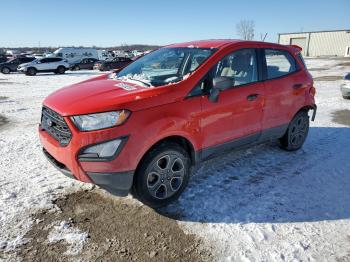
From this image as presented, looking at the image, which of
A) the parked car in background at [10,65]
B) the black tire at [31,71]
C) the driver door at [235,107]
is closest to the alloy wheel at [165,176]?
the driver door at [235,107]

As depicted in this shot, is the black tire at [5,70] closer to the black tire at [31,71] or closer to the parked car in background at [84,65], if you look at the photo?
the black tire at [31,71]

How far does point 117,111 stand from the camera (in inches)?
120

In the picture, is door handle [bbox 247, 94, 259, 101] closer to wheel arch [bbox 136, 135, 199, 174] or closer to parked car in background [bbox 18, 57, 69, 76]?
wheel arch [bbox 136, 135, 199, 174]

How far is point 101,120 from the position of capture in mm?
3037

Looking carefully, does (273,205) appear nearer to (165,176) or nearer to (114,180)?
(165,176)

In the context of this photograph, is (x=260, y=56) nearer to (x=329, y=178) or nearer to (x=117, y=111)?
A: (x=329, y=178)

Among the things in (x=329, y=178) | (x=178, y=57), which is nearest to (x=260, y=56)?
(x=178, y=57)

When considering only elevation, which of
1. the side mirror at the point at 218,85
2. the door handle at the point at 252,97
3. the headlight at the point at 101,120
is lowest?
the headlight at the point at 101,120

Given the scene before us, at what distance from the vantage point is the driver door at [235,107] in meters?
3.73

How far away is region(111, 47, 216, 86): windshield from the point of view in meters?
3.79

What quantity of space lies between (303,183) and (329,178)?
17.4 inches

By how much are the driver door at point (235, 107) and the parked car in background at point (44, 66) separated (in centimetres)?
2570

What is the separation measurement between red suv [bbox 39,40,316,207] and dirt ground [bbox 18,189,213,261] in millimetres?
293

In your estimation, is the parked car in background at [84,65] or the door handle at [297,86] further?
the parked car in background at [84,65]
